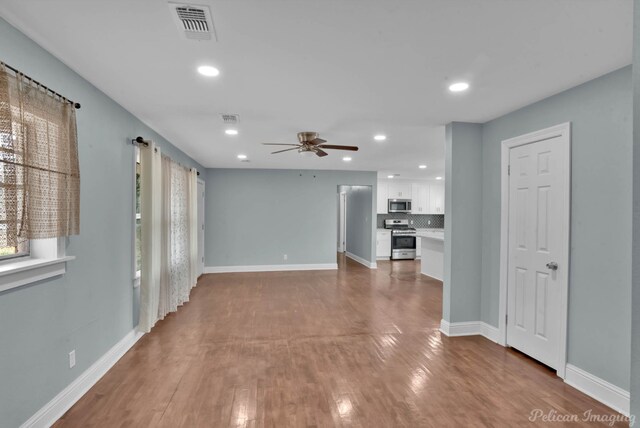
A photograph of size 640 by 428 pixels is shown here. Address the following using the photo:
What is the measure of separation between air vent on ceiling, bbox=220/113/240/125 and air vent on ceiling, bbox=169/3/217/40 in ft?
4.88

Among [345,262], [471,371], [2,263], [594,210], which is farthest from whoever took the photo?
[345,262]

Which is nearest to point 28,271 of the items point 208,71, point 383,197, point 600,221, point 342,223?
point 208,71

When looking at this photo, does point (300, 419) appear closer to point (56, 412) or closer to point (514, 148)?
point (56, 412)

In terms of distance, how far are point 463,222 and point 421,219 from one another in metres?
6.56

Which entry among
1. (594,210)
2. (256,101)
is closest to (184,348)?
(256,101)

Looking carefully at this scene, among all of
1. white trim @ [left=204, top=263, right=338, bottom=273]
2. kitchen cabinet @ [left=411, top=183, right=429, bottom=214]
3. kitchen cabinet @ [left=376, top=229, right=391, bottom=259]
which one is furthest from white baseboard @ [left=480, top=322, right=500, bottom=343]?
kitchen cabinet @ [left=411, top=183, right=429, bottom=214]

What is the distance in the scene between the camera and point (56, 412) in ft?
6.84

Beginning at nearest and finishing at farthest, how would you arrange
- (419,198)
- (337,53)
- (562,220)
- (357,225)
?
(337,53), (562,220), (357,225), (419,198)

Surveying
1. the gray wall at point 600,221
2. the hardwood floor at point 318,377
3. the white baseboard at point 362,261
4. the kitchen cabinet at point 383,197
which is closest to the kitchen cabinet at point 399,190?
the kitchen cabinet at point 383,197

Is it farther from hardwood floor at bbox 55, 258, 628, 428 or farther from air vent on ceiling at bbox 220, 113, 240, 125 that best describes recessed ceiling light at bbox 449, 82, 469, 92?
hardwood floor at bbox 55, 258, 628, 428

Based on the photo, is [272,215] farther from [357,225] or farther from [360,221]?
[357,225]

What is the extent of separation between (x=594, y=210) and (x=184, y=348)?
3897mm

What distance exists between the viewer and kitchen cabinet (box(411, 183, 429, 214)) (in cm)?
955

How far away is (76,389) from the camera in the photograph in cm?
230
